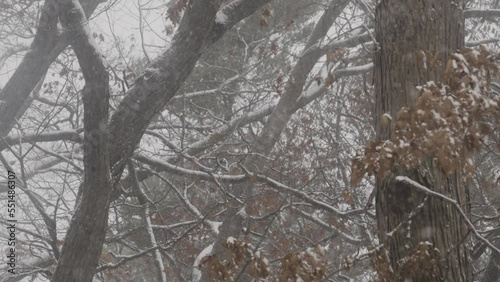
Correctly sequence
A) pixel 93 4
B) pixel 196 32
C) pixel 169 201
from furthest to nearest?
pixel 169 201, pixel 93 4, pixel 196 32

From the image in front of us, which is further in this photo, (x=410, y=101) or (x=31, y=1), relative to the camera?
(x=31, y=1)

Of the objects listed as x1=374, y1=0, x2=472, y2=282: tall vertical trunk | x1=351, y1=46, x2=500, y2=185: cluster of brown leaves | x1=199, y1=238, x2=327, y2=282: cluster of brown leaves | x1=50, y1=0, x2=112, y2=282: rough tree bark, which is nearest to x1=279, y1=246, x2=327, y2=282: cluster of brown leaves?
x1=199, y1=238, x2=327, y2=282: cluster of brown leaves

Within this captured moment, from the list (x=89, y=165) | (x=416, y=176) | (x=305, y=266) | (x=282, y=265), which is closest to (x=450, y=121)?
(x=416, y=176)

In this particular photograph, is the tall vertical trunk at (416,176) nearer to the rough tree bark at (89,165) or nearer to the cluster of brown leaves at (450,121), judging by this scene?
the cluster of brown leaves at (450,121)

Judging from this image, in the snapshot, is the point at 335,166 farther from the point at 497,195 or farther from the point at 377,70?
the point at 377,70

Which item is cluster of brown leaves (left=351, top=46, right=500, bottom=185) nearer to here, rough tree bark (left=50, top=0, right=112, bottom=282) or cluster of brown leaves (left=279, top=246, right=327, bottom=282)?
cluster of brown leaves (left=279, top=246, right=327, bottom=282)

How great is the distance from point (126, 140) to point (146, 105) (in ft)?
1.07

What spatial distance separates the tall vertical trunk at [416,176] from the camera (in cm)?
284

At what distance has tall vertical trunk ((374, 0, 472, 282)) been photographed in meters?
2.84

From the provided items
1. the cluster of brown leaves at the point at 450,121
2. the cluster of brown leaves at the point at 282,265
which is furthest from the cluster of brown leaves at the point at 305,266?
the cluster of brown leaves at the point at 450,121

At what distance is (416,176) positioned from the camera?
3.00 m

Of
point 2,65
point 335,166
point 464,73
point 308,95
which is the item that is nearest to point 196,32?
point 464,73

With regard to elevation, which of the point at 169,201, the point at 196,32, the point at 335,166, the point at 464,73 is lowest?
the point at 464,73

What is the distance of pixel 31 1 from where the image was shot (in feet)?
25.3
